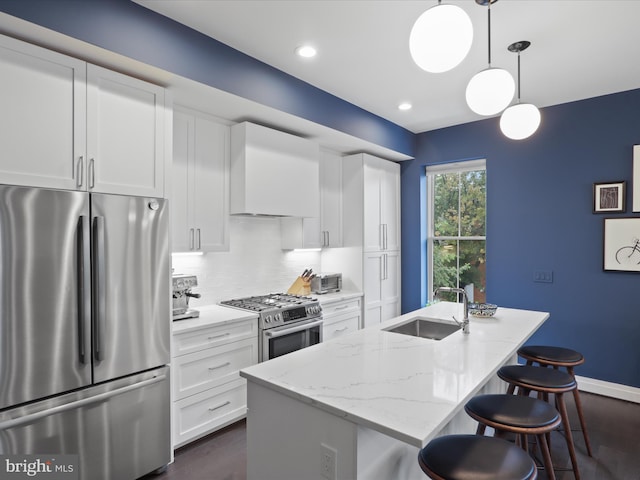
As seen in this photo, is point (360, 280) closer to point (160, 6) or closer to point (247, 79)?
point (247, 79)

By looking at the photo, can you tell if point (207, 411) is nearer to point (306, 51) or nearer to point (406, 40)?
point (306, 51)

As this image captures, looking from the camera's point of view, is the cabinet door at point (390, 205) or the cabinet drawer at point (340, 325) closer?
the cabinet drawer at point (340, 325)

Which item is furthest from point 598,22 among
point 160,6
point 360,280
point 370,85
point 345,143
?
point 360,280

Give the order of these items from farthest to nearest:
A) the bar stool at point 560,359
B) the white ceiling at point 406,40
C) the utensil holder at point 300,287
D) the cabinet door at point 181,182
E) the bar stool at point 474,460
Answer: the utensil holder at point 300,287, the cabinet door at point 181,182, the bar stool at point 560,359, the white ceiling at point 406,40, the bar stool at point 474,460

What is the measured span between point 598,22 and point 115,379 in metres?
3.61

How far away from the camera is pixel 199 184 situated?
3.01 metres

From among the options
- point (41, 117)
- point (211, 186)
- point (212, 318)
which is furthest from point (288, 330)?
point (41, 117)

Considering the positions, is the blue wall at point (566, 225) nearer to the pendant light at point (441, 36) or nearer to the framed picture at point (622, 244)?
the framed picture at point (622, 244)

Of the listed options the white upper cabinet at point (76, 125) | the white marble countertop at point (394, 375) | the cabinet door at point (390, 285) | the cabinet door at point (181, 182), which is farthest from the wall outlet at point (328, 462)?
the cabinet door at point (390, 285)

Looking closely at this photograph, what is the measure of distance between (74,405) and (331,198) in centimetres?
306

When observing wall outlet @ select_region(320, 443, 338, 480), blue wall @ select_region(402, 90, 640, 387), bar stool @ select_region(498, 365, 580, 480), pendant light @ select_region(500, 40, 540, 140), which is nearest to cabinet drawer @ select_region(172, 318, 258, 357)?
wall outlet @ select_region(320, 443, 338, 480)

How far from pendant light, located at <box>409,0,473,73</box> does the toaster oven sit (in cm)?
284

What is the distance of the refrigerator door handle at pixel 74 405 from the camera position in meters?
1.73

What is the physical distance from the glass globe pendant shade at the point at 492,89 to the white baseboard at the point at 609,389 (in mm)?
3103
